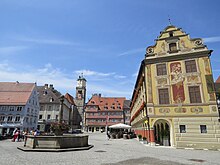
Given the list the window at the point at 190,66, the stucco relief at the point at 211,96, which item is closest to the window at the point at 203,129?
the stucco relief at the point at 211,96

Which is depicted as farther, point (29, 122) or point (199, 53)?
point (29, 122)

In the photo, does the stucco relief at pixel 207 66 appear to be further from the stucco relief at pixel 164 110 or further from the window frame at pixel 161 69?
the stucco relief at pixel 164 110

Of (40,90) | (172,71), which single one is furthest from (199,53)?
(40,90)

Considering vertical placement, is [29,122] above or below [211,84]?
below

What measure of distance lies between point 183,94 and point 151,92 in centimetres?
350

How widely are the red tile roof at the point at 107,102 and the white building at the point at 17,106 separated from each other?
93.3 ft

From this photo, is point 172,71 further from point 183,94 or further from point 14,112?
point 14,112

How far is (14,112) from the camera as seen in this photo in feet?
126

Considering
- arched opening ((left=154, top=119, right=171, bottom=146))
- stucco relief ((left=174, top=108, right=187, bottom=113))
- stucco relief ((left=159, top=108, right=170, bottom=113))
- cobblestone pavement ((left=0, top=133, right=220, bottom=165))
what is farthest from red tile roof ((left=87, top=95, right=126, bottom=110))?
cobblestone pavement ((left=0, top=133, right=220, bottom=165))

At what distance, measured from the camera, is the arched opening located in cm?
1853

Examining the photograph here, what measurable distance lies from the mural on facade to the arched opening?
10.2 ft

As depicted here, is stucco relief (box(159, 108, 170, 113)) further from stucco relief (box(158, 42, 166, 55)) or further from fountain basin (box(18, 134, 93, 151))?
fountain basin (box(18, 134, 93, 151))

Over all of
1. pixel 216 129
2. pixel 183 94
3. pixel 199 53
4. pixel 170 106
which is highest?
pixel 199 53

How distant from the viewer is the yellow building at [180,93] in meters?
16.9
